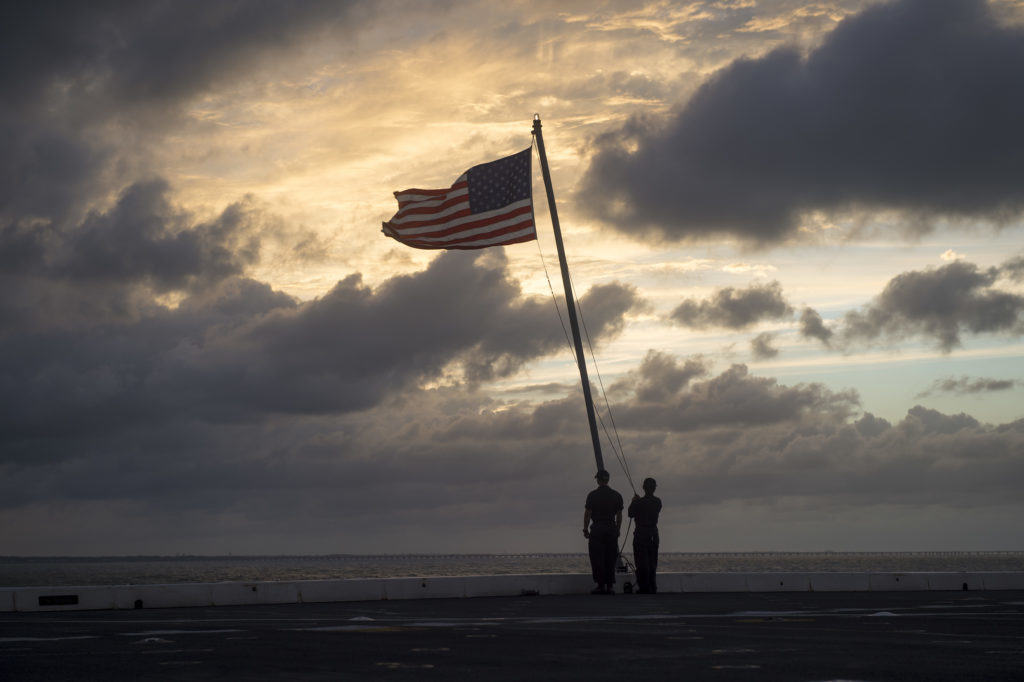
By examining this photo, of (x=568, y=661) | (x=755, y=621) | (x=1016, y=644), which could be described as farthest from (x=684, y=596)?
(x=568, y=661)

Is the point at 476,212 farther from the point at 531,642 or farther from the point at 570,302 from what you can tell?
the point at 531,642

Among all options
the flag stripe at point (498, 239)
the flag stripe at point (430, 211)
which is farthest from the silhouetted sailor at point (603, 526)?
the flag stripe at point (430, 211)

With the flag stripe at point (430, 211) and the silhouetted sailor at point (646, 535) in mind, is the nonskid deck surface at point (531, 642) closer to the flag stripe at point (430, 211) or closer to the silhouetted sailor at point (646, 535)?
the silhouetted sailor at point (646, 535)

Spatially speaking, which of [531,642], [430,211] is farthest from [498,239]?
[531,642]

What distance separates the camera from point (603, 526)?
1984 cm

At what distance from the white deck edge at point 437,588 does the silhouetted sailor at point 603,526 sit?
34.4 inches

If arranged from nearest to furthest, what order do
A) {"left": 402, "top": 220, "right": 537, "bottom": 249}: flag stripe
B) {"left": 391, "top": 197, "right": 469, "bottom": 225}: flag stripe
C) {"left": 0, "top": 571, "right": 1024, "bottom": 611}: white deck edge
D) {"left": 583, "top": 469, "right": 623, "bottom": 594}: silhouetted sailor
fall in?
1. {"left": 0, "top": 571, "right": 1024, "bottom": 611}: white deck edge
2. {"left": 583, "top": 469, "right": 623, "bottom": 594}: silhouetted sailor
3. {"left": 402, "top": 220, "right": 537, "bottom": 249}: flag stripe
4. {"left": 391, "top": 197, "right": 469, "bottom": 225}: flag stripe

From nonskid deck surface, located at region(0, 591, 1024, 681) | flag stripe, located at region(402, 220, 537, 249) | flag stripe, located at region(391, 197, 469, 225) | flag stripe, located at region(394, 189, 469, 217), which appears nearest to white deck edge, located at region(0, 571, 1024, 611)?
nonskid deck surface, located at region(0, 591, 1024, 681)

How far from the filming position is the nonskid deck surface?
779 cm

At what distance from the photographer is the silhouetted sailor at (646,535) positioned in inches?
789

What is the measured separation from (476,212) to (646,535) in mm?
8016

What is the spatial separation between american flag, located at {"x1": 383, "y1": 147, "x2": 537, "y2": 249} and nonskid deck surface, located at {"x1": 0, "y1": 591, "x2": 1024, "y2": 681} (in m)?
9.25

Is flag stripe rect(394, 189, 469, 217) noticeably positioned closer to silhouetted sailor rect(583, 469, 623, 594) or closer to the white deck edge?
silhouetted sailor rect(583, 469, 623, 594)

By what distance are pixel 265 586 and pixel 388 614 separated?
3905mm
